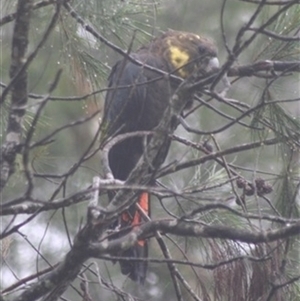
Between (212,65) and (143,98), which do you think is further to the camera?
(143,98)

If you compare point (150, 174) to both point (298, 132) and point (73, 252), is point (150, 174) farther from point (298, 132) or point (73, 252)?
point (298, 132)

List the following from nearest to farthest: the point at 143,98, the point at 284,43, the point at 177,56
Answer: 1. the point at 284,43
2. the point at 143,98
3. the point at 177,56

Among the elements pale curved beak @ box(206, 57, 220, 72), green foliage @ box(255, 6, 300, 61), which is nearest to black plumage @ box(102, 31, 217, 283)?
pale curved beak @ box(206, 57, 220, 72)

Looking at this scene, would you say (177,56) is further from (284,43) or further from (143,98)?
(284,43)

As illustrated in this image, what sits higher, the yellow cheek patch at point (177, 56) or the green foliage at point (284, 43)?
the yellow cheek patch at point (177, 56)

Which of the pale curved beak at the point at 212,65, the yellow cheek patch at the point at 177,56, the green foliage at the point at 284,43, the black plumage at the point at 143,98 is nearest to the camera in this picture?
the pale curved beak at the point at 212,65

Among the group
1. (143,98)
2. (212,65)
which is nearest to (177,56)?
(143,98)

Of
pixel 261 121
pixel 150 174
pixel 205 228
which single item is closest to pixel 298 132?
pixel 261 121

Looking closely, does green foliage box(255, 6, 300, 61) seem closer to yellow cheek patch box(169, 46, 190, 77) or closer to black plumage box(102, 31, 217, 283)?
black plumage box(102, 31, 217, 283)

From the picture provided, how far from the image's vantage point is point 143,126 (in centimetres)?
279

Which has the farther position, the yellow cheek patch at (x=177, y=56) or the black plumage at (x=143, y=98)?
the yellow cheek patch at (x=177, y=56)

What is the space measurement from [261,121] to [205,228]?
0.59 meters

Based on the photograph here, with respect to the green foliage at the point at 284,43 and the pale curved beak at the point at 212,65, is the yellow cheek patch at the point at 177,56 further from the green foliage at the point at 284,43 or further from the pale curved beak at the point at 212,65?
the green foliage at the point at 284,43

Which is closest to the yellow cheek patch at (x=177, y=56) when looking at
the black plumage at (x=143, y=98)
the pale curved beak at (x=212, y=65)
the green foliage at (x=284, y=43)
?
the black plumage at (x=143, y=98)
